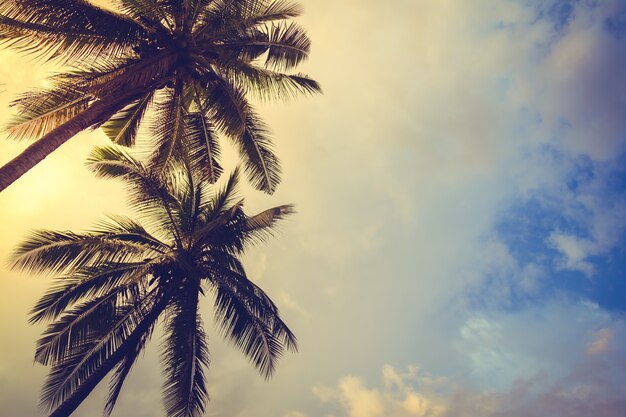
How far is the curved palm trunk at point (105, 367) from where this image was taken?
27.6 feet

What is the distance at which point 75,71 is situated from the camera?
8.25m

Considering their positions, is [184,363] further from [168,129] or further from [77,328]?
[168,129]

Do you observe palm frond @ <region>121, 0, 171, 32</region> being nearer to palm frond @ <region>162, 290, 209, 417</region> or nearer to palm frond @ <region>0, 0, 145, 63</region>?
palm frond @ <region>0, 0, 145, 63</region>

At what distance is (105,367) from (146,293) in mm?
2381

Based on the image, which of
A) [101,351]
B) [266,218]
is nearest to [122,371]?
[101,351]

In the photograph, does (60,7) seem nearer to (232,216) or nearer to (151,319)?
(232,216)

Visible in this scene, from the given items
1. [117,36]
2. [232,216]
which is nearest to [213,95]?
[117,36]

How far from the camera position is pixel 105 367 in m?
9.06

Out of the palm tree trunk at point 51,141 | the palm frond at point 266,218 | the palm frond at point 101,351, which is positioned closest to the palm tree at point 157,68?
the palm tree trunk at point 51,141

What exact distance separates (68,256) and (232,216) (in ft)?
14.6

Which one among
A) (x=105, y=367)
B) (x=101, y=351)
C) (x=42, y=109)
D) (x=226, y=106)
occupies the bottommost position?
(x=105, y=367)

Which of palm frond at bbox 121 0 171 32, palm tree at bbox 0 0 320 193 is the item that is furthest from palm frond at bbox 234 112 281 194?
palm frond at bbox 121 0 171 32

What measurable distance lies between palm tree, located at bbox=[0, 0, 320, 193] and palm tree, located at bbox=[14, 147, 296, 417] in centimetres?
146

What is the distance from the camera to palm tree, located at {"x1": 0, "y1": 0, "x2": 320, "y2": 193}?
295 inches
